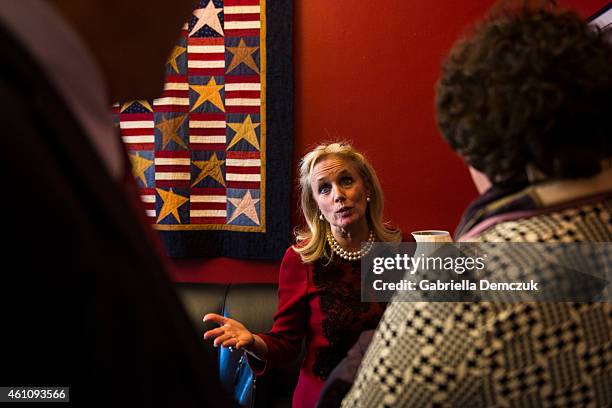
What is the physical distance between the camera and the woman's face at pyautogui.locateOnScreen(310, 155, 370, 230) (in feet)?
8.10

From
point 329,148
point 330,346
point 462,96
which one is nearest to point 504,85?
point 462,96

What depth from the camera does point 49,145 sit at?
0.33 m

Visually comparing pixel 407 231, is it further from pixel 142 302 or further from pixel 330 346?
pixel 142 302

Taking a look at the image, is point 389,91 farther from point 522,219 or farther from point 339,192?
point 522,219

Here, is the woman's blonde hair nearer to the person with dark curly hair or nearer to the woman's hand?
the woman's hand

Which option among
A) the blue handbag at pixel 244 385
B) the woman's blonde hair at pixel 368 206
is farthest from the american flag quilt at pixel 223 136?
the blue handbag at pixel 244 385

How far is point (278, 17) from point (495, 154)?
250 cm

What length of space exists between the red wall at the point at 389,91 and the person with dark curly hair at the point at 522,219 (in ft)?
7.41

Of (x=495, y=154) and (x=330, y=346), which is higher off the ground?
(x=495, y=154)

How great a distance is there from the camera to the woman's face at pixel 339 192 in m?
2.47

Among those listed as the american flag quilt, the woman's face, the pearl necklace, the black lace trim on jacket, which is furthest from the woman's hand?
the american flag quilt

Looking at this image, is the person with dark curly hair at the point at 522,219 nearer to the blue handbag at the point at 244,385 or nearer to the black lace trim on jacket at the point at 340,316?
the black lace trim on jacket at the point at 340,316

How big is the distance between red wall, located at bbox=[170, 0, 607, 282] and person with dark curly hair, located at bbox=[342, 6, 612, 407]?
226 cm

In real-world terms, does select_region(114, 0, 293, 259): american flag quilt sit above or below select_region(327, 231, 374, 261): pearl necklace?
above
